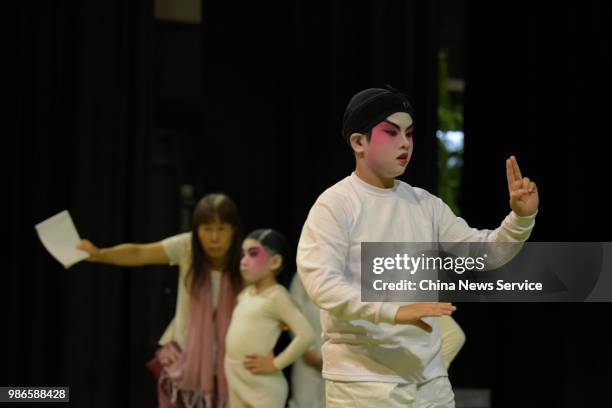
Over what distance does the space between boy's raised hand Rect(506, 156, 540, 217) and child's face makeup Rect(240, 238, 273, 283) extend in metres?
1.53

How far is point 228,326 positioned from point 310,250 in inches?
64.5

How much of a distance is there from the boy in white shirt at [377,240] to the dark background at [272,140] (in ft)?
5.30

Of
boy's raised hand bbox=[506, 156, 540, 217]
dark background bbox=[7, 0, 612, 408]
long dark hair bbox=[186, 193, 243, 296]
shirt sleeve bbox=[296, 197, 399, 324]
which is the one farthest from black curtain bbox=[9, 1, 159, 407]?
boy's raised hand bbox=[506, 156, 540, 217]

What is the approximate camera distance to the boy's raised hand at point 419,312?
2.34 m

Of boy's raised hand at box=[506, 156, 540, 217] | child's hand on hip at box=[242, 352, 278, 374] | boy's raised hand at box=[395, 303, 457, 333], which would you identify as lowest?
child's hand on hip at box=[242, 352, 278, 374]

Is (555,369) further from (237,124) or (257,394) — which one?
(237,124)

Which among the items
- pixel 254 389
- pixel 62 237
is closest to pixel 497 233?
pixel 254 389

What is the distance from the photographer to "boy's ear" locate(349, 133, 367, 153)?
2719 millimetres

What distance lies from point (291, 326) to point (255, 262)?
0.26 metres

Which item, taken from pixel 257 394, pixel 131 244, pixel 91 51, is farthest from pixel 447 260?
pixel 91 51

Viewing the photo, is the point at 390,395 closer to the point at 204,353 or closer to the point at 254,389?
the point at 254,389

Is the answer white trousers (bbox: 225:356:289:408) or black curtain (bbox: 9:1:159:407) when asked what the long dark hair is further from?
black curtain (bbox: 9:1:159:407)

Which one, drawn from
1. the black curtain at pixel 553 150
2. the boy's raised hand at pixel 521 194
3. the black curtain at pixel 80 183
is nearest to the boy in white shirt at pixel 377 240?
the boy's raised hand at pixel 521 194

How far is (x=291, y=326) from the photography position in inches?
152
